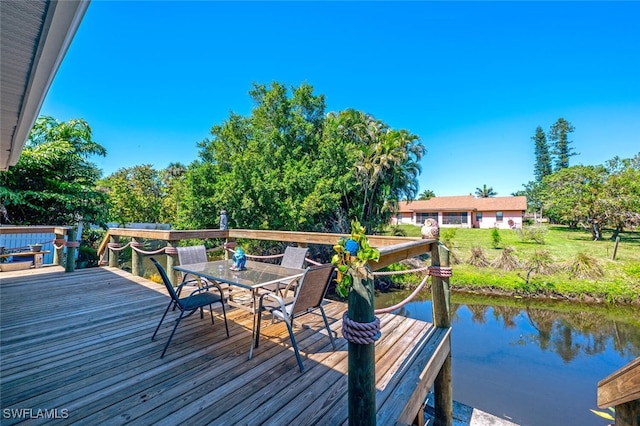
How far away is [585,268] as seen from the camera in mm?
13531

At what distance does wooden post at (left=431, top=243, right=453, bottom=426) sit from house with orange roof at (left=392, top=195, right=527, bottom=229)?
29.6 meters

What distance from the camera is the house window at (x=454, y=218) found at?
3359 centimetres

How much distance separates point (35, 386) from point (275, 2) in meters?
10.9

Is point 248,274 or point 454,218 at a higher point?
point 454,218

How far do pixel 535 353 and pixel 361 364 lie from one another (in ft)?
35.1

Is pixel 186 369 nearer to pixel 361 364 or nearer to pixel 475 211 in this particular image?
pixel 361 364

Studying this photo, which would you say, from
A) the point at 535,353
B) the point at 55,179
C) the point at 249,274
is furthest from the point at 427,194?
the point at 249,274

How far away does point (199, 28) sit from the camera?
379 inches

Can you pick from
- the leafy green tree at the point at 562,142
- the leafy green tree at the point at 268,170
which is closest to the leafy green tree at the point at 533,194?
the leafy green tree at the point at 562,142

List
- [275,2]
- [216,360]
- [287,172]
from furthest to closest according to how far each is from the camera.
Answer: [287,172] < [275,2] < [216,360]

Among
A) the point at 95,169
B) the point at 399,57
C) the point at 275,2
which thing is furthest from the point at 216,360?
the point at 399,57

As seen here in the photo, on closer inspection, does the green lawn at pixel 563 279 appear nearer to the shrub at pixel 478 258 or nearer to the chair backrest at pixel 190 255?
the shrub at pixel 478 258

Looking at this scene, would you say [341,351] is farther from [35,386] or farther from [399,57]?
[399,57]

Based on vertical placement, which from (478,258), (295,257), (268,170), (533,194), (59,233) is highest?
(533,194)
